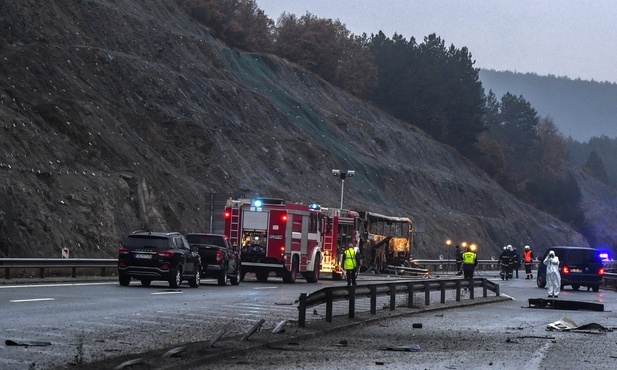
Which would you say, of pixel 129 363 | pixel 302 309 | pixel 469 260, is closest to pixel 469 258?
pixel 469 260

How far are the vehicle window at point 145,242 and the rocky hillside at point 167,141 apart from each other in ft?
35.8

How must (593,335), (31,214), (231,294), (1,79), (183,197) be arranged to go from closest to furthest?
(593,335) → (231,294) → (31,214) → (1,79) → (183,197)

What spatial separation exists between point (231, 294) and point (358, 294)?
936 cm

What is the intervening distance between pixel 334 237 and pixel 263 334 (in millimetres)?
31182

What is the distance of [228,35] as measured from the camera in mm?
102188

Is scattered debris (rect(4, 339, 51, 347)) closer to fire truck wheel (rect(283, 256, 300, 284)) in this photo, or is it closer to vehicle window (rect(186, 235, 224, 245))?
vehicle window (rect(186, 235, 224, 245))

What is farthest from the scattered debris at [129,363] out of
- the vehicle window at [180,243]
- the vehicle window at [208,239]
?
the vehicle window at [208,239]

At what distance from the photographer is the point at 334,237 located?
4925 cm

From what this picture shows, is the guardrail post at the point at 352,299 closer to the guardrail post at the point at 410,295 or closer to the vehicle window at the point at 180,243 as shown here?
Answer: the guardrail post at the point at 410,295

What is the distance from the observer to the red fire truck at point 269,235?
42219mm

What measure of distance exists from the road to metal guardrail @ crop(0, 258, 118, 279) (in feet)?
11.8

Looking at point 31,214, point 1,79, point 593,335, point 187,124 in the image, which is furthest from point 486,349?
point 187,124

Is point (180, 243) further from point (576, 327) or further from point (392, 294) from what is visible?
point (576, 327)

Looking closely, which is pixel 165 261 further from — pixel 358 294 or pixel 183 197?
pixel 183 197
